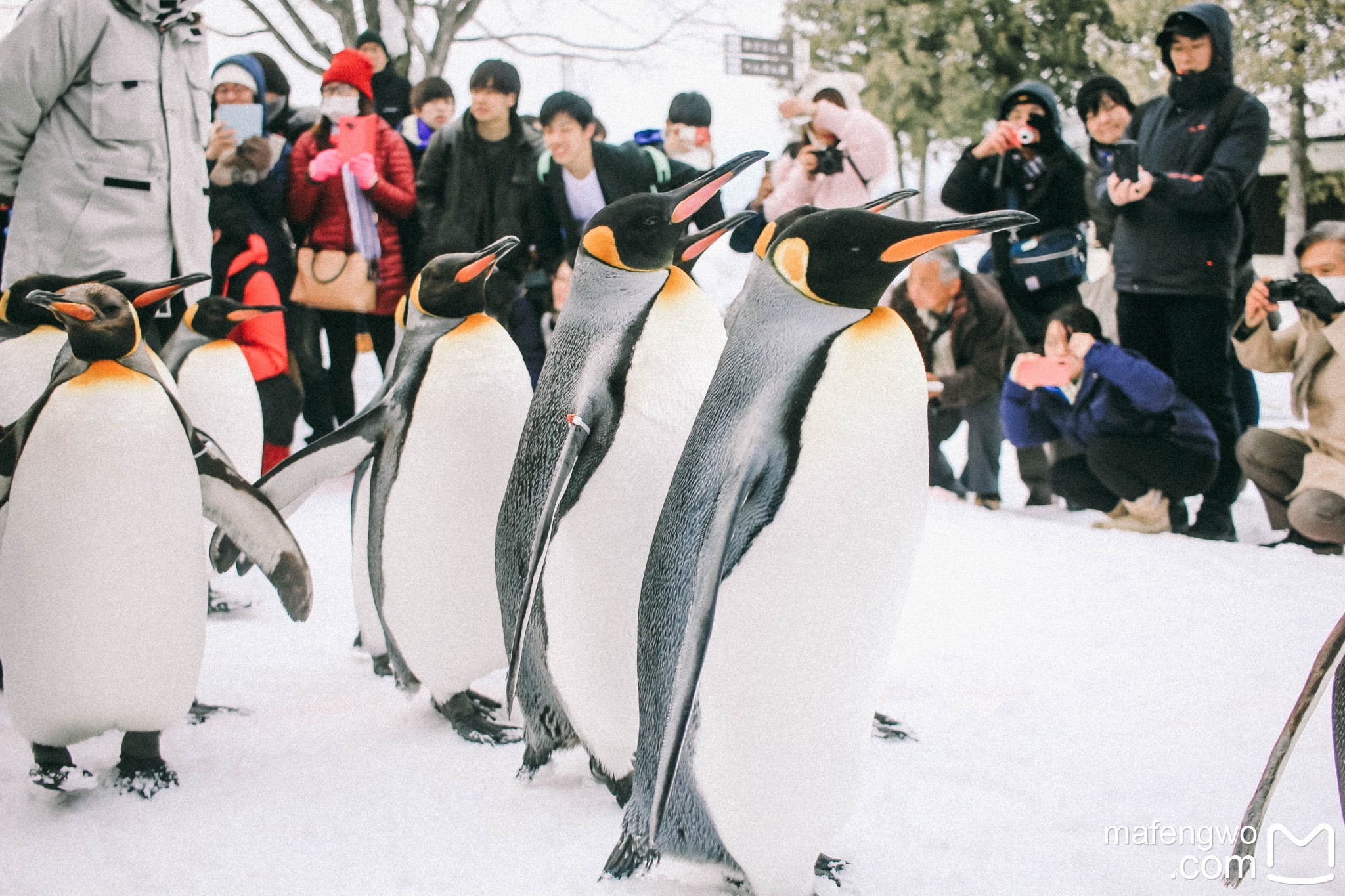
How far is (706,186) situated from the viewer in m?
1.25

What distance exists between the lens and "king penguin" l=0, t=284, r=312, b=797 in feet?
4.43

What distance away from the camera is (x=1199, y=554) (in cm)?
261

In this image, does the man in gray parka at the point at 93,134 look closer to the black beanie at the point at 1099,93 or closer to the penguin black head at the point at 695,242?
the penguin black head at the point at 695,242

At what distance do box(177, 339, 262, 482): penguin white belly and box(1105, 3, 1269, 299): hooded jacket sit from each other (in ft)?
8.19

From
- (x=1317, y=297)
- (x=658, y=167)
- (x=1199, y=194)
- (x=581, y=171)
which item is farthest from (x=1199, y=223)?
(x=581, y=171)

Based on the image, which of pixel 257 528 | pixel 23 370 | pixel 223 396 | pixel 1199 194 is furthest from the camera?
pixel 1199 194

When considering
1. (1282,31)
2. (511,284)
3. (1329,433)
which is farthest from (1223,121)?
(1282,31)

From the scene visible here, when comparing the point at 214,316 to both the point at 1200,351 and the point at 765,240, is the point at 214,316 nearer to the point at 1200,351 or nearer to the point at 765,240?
the point at 765,240

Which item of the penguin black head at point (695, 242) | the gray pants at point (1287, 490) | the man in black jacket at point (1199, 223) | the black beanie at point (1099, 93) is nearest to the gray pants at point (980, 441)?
the man in black jacket at point (1199, 223)

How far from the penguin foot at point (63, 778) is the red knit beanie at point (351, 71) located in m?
2.68

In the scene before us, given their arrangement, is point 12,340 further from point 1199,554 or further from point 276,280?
point 1199,554

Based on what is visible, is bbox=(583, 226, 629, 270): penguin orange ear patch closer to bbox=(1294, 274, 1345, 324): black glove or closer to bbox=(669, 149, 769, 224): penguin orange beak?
bbox=(669, 149, 769, 224): penguin orange beak

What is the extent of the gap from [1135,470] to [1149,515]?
0.46ft

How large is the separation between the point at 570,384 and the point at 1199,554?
1983 millimetres
